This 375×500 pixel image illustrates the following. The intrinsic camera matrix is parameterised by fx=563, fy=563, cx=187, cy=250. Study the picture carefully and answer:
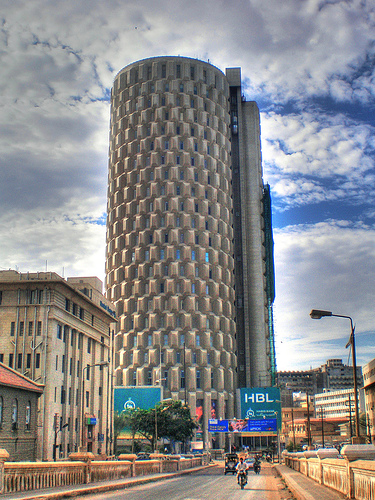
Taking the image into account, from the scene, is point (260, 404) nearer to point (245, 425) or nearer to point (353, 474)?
point (245, 425)

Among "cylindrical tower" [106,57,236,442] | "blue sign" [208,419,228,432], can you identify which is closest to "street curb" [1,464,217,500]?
"blue sign" [208,419,228,432]

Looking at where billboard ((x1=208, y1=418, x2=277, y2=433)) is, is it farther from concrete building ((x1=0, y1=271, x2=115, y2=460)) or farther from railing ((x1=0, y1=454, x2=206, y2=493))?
railing ((x1=0, y1=454, x2=206, y2=493))

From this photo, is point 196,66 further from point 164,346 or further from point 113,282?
point 164,346

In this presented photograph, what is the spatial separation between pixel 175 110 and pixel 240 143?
A: 25.7 meters

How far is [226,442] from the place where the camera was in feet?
412

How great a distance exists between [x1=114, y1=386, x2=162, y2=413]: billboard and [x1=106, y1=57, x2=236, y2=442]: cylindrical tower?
1473 cm

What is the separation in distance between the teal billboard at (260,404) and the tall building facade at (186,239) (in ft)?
30.5

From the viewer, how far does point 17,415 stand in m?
48.3

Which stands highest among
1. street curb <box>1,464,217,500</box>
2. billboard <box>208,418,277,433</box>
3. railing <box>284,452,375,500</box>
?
railing <box>284,452,375,500</box>

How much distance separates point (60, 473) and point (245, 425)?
82060 mm

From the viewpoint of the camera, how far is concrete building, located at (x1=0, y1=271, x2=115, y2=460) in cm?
6169

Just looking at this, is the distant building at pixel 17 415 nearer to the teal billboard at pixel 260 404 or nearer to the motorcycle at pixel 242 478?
the motorcycle at pixel 242 478

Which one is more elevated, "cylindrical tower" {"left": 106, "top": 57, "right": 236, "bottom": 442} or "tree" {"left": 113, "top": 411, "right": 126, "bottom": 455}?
"cylindrical tower" {"left": 106, "top": 57, "right": 236, "bottom": 442}

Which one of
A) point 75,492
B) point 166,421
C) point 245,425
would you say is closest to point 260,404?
point 245,425
